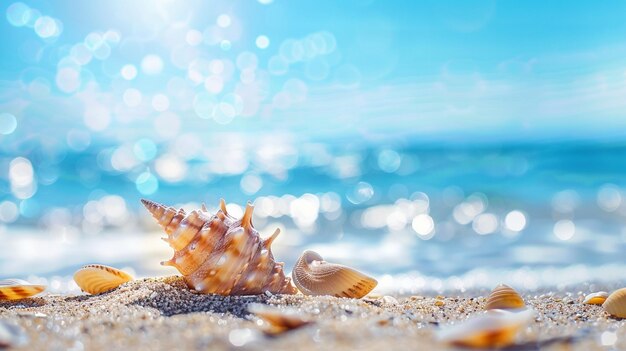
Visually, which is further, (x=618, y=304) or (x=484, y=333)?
(x=618, y=304)

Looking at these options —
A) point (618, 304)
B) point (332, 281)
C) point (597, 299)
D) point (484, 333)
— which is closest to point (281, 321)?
point (484, 333)

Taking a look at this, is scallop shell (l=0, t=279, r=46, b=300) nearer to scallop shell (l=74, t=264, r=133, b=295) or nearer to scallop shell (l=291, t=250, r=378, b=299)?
scallop shell (l=74, t=264, r=133, b=295)

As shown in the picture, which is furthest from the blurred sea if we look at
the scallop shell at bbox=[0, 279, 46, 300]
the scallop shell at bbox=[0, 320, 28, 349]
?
the scallop shell at bbox=[0, 320, 28, 349]

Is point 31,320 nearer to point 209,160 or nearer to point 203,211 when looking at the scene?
A: point 203,211

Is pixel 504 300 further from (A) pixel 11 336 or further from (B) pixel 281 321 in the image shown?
(A) pixel 11 336

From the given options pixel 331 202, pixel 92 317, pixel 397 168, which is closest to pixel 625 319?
pixel 92 317
